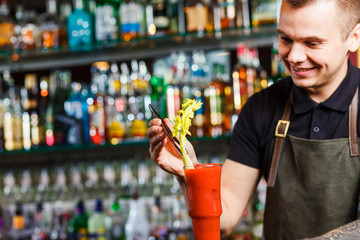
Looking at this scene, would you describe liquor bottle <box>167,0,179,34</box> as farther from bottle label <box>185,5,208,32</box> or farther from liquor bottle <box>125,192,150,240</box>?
liquor bottle <box>125,192,150,240</box>

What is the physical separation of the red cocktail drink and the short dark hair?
558 mm

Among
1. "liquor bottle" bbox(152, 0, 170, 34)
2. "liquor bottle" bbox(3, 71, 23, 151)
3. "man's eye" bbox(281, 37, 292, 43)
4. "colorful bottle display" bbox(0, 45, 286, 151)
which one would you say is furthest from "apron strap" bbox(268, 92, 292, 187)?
"liquor bottle" bbox(3, 71, 23, 151)

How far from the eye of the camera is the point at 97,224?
2.67 metres

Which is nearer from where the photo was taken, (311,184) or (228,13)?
(311,184)

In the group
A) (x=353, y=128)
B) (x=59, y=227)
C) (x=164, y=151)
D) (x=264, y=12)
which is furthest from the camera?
(x=59, y=227)

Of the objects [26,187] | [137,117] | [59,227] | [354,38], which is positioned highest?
[354,38]

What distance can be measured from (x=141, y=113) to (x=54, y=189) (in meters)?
0.69

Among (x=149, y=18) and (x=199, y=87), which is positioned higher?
(x=149, y=18)

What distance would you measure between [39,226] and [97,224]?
1.10 ft

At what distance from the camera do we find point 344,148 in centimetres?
154

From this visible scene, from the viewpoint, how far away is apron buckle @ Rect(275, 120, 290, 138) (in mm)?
1619

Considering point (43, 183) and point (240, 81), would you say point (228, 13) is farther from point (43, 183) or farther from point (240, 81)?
point (43, 183)

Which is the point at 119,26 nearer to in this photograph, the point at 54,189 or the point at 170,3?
the point at 170,3

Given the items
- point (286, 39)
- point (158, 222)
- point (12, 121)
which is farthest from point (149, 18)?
point (286, 39)
